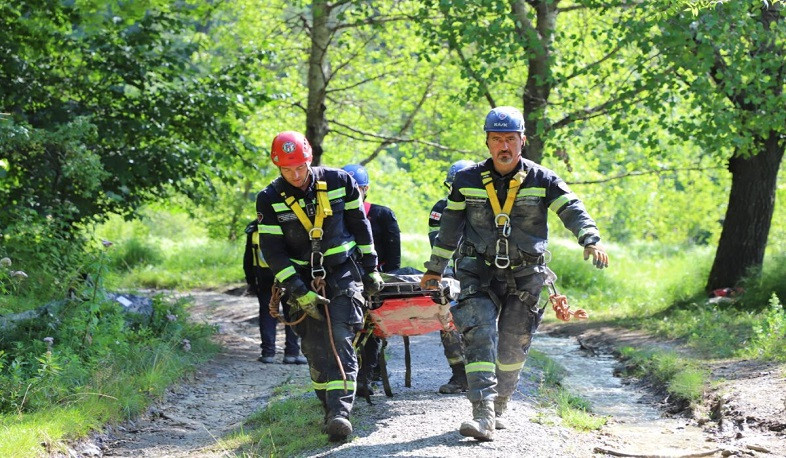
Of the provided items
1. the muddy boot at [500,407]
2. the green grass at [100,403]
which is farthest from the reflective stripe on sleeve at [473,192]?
the green grass at [100,403]

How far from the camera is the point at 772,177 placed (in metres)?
17.3

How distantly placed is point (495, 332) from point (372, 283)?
4.02 ft

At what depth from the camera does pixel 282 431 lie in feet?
25.8

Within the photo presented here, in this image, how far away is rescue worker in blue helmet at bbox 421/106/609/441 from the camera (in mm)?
7109

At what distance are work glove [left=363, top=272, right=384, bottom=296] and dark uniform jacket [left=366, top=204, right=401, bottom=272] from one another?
1404 millimetres

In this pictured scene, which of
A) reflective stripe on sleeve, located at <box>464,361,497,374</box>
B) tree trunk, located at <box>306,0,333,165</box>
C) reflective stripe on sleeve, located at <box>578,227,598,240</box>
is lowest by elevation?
reflective stripe on sleeve, located at <box>464,361,497,374</box>

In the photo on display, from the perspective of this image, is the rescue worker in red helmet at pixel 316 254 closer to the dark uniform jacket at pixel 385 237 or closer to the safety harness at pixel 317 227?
the safety harness at pixel 317 227

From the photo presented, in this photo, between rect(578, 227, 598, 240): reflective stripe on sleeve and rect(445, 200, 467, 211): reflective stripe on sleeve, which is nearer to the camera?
rect(578, 227, 598, 240): reflective stripe on sleeve

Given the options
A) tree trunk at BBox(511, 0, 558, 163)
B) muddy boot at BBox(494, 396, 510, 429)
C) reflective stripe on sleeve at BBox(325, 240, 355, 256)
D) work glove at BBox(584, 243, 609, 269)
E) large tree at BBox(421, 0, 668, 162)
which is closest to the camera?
work glove at BBox(584, 243, 609, 269)

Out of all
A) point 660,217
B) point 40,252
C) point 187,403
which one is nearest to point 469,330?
point 187,403

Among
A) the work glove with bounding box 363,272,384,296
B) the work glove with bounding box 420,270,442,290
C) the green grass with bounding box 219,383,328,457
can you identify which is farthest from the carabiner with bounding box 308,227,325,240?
the green grass with bounding box 219,383,328,457

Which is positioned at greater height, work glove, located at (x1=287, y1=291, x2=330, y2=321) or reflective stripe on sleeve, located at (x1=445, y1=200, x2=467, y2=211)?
reflective stripe on sleeve, located at (x1=445, y1=200, x2=467, y2=211)

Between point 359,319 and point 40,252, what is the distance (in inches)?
220

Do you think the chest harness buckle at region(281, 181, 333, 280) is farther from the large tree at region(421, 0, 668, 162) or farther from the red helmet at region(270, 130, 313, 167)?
the large tree at region(421, 0, 668, 162)
